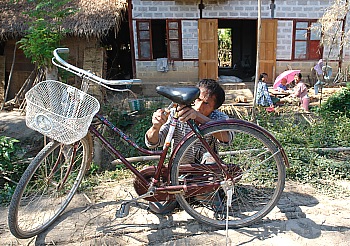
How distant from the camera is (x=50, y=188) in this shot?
2.54m

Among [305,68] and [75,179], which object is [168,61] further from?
[75,179]

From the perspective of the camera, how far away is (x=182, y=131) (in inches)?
98.0

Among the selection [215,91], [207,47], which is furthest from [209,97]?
[207,47]

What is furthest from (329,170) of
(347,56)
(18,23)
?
(18,23)

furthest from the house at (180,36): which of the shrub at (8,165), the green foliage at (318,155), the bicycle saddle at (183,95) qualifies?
the bicycle saddle at (183,95)

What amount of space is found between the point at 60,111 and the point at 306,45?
972 centimetres

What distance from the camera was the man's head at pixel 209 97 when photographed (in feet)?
7.83

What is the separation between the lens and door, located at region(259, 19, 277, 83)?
31.6 feet

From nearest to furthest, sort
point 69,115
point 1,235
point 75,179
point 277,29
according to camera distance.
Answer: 1. point 69,115
2. point 1,235
3. point 75,179
4. point 277,29

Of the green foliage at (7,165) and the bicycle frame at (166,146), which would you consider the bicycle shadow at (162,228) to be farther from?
the green foliage at (7,165)

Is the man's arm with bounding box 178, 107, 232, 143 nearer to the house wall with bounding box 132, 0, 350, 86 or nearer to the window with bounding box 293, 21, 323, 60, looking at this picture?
the house wall with bounding box 132, 0, 350, 86

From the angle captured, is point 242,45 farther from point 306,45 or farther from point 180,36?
point 180,36

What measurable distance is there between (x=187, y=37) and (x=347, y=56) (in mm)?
5411

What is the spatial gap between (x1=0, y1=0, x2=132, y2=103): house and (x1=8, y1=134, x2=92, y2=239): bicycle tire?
260 inches
